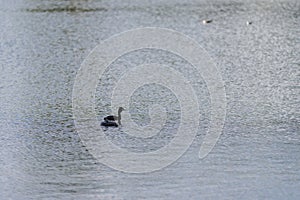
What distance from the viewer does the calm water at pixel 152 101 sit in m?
7.95

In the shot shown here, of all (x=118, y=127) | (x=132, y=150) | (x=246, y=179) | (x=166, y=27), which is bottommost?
→ (x=246, y=179)

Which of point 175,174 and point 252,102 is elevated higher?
point 252,102

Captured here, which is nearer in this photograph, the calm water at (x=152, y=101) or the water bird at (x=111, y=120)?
the calm water at (x=152, y=101)

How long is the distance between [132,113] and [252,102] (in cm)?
148

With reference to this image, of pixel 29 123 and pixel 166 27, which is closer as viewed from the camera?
pixel 29 123

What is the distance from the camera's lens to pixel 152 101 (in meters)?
10.6

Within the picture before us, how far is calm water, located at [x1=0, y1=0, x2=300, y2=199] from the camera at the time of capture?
795 cm

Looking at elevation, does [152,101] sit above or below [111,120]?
above

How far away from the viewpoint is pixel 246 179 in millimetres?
7980

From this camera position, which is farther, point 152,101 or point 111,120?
point 152,101

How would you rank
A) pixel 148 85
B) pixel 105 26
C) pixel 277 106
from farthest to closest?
pixel 105 26 → pixel 148 85 → pixel 277 106

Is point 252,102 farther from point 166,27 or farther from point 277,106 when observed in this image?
point 166,27

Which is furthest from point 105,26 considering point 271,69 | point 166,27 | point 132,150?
point 132,150

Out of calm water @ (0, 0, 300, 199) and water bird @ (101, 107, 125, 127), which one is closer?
calm water @ (0, 0, 300, 199)
